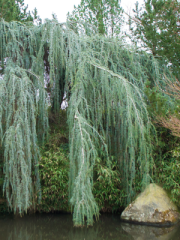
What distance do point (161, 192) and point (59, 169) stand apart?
170 centimetres

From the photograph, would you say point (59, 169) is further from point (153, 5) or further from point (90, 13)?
point (90, 13)

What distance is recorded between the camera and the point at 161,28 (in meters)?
6.26

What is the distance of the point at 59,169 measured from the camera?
14.5ft

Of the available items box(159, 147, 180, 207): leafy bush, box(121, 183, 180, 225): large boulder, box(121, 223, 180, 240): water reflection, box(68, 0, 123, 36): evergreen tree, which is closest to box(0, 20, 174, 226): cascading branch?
box(121, 183, 180, 225): large boulder

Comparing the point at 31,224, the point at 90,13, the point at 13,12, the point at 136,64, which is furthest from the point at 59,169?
the point at 90,13

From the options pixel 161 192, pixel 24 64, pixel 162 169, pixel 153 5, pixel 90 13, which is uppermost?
pixel 90 13

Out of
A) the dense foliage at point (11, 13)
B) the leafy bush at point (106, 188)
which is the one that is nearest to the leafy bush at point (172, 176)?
the leafy bush at point (106, 188)

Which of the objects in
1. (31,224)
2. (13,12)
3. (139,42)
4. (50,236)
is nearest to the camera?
(50,236)

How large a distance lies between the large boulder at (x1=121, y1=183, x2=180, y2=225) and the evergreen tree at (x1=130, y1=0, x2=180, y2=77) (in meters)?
3.00

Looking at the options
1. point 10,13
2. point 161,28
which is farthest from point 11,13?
point 161,28

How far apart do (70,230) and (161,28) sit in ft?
16.0

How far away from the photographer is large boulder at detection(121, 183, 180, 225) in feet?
13.2

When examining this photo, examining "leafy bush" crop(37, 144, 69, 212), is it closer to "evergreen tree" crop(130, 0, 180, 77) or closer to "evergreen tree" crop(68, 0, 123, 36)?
"evergreen tree" crop(130, 0, 180, 77)

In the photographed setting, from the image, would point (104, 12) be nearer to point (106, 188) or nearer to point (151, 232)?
point (106, 188)
